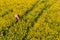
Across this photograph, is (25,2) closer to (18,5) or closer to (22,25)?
(18,5)

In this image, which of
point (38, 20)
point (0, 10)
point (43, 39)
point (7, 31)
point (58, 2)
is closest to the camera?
point (43, 39)

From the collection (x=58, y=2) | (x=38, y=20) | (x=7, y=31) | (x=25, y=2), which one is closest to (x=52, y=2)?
(x=58, y=2)

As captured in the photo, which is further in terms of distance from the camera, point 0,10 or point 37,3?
point 37,3

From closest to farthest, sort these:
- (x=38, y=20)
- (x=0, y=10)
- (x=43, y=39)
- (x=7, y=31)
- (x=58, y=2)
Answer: (x=43, y=39), (x=7, y=31), (x=38, y=20), (x=0, y=10), (x=58, y=2)

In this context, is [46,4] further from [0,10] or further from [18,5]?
[0,10]

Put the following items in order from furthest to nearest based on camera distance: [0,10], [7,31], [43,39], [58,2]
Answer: [58,2] → [0,10] → [7,31] → [43,39]

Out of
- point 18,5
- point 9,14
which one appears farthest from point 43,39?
point 18,5
